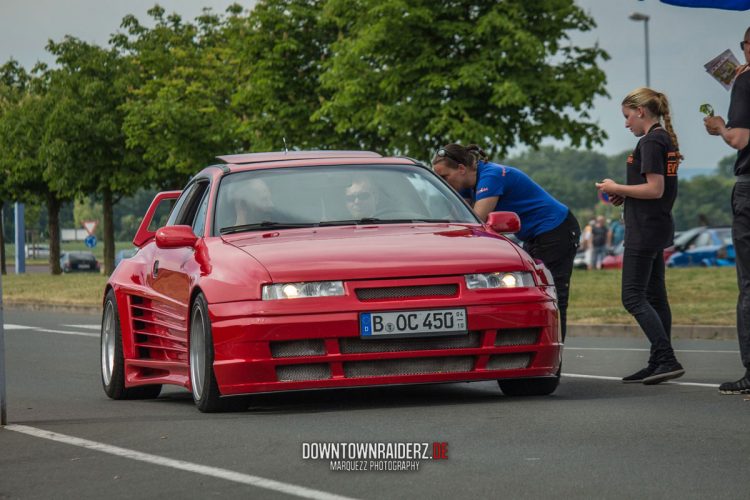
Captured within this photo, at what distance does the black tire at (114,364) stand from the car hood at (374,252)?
1.74 meters

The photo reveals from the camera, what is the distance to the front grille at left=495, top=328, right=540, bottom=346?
8266 mm

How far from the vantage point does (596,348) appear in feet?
49.8

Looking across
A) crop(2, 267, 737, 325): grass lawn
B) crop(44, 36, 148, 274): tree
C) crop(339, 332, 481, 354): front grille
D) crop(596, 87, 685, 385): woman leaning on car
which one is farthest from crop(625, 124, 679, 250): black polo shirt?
crop(44, 36, 148, 274): tree

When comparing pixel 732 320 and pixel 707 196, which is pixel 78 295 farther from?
pixel 707 196

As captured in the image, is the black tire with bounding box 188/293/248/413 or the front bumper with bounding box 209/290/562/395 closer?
the front bumper with bounding box 209/290/562/395

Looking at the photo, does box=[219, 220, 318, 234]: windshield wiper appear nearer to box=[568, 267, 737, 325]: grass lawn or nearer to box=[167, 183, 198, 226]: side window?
box=[167, 183, 198, 226]: side window

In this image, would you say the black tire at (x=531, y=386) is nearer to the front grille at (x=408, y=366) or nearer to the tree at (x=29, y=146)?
the front grille at (x=408, y=366)

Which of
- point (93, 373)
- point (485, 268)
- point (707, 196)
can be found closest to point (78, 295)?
point (93, 373)

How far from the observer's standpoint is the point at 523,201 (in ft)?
34.7

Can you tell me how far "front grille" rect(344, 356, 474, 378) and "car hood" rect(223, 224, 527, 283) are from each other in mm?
463

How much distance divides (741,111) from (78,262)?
3138 inches

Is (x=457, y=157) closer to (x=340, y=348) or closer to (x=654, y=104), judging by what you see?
(x=654, y=104)

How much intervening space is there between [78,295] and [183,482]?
28031mm

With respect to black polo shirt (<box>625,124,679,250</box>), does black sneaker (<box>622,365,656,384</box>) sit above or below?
below
